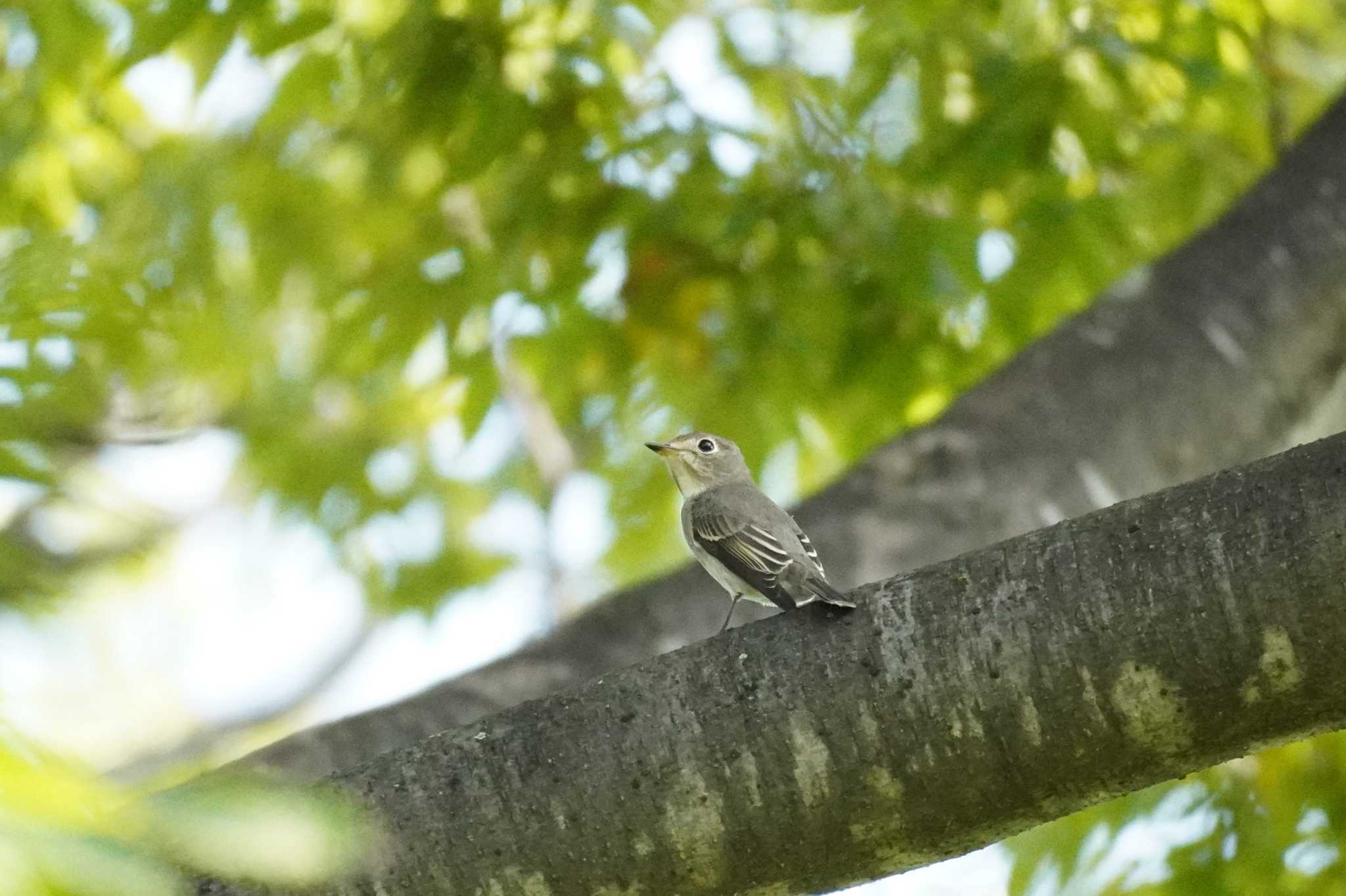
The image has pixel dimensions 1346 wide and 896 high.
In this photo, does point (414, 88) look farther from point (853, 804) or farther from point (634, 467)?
point (853, 804)

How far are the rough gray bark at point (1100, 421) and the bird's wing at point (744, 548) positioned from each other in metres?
0.13

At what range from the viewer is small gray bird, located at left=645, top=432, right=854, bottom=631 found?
3.52 meters

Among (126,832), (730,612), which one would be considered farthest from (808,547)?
(126,832)

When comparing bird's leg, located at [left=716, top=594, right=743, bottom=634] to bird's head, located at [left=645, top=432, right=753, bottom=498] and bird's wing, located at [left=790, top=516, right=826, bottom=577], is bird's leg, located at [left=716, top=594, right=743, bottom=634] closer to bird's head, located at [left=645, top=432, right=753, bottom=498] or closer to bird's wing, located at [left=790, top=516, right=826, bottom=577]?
bird's wing, located at [left=790, top=516, right=826, bottom=577]

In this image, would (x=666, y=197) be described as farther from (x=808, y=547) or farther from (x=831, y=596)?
(x=831, y=596)

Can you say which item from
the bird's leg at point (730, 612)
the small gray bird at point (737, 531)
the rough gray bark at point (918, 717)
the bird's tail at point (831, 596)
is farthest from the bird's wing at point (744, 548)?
the rough gray bark at point (918, 717)

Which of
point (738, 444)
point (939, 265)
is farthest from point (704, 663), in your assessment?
point (738, 444)

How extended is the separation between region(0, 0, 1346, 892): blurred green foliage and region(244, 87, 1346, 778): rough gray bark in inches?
18.1

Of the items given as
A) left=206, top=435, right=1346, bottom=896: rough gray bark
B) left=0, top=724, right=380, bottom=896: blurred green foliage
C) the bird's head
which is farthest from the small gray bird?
left=0, top=724, right=380, bottom=896: blurred green foliage

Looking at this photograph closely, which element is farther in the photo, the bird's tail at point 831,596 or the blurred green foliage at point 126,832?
the bird's tail at point 831,596

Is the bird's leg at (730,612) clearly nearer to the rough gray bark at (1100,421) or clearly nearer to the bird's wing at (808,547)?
the rough gray bark at (1100,421)

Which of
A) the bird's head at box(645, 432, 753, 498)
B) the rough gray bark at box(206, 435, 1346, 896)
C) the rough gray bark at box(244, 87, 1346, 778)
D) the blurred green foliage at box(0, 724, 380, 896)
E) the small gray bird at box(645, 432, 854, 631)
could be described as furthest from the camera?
the bird's head at box(645, 432, 753, 498)

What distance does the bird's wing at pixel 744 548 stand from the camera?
3.58 m

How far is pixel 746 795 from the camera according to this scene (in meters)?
2.21
